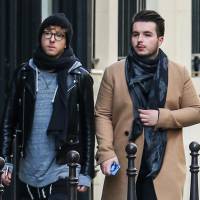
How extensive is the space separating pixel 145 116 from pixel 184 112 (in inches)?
12.0

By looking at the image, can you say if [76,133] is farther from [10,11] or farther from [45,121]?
[10,11]

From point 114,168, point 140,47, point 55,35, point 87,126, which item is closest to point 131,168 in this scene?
→ point 114,168

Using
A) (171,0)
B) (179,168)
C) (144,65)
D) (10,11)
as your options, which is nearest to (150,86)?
(144,65)

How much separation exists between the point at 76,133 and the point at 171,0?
5434mm

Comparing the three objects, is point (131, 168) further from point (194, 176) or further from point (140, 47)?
point (140, 47)

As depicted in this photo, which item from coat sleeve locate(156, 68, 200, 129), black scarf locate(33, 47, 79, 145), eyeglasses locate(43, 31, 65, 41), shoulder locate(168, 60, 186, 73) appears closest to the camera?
black scarf locate(33, 47, 79, 145)

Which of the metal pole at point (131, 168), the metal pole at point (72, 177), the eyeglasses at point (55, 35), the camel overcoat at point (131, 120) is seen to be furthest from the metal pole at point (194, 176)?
the eyeglasses at point (55, 35)

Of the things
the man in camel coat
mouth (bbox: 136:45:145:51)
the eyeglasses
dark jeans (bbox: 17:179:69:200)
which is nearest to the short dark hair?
the man in camel coat

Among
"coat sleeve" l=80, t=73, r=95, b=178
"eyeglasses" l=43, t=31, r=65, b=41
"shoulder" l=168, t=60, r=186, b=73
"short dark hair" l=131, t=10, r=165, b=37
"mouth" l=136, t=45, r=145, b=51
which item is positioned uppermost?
"short dark hair" l=131, t=10, r=165, b=37

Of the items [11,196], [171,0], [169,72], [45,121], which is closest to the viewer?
[45,121]

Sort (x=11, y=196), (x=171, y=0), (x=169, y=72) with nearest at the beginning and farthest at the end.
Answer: (x=169, y=72)
(x=11, y=196)
(x=171, y=0)

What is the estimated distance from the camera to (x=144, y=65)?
5.44 meters

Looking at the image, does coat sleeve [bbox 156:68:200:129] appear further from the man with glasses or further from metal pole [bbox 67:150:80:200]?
metal pole [bbox 67:150:80:200]

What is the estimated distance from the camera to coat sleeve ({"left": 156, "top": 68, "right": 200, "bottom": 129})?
5.42m
